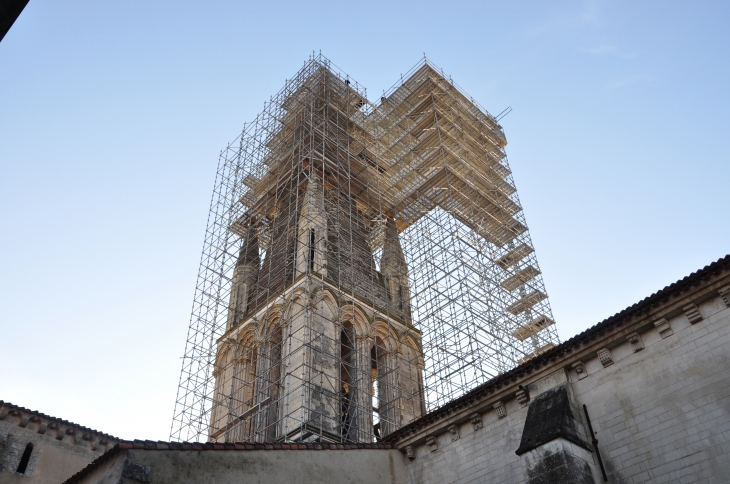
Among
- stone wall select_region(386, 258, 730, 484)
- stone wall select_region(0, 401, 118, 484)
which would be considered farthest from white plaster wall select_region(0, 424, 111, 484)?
stone wall select_region(386, 258, 730, 484)

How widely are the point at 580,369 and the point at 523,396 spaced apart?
1134 mm

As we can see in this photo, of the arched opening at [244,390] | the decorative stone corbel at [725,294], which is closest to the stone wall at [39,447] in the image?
the arched opening at [244,390]

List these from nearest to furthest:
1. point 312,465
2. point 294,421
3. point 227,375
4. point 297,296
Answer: point 312,465
point 294,421
point 297,296
point 227,375

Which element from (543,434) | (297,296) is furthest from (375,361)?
(543,434)

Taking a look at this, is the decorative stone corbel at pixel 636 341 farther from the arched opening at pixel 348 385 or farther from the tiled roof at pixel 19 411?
the tiled roof at pixel 19 411

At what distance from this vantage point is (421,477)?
44.1 ft

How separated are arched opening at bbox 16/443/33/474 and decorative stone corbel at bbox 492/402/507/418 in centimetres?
1029

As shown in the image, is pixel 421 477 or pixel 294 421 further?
pixel 294 421

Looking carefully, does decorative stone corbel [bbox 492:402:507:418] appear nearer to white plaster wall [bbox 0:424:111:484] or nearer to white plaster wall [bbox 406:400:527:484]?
white plaster wall [bbox 406:400:527:484]

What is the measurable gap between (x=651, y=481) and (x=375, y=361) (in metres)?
13.9

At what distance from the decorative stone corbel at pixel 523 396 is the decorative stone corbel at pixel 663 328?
8.16 feet

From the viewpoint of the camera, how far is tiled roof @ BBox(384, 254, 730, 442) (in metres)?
10.5

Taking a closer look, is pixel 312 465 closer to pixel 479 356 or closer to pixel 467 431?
pixel 467 431

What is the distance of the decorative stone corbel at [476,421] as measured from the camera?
12.7 m
